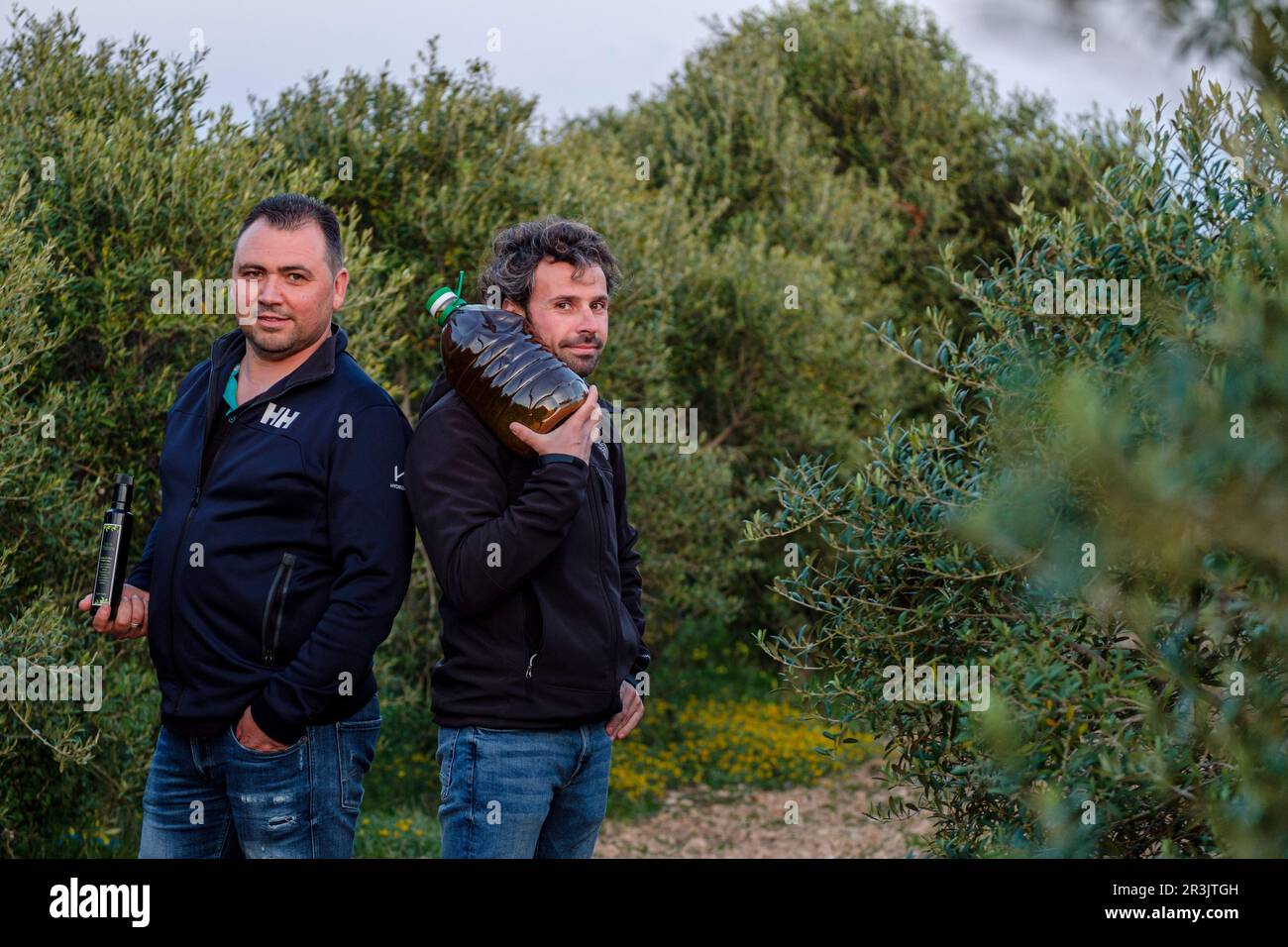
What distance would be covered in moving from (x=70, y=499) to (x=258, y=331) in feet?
10.2

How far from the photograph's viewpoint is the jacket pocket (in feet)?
12.0

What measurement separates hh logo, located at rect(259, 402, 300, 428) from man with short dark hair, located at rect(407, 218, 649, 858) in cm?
38

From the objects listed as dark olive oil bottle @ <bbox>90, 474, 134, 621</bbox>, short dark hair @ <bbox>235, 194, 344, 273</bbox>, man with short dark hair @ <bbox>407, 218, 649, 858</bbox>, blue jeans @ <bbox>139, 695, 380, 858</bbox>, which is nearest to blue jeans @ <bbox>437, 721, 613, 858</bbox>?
man with short dark hair @ <bbox>407, 218, 649, 858</bbox>

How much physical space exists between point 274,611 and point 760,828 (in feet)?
23.0

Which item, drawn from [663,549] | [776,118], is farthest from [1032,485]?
[776,118]

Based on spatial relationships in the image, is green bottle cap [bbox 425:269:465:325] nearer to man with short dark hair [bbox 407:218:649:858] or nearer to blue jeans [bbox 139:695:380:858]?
man with short dark hair [bbox 407:218:649:858]

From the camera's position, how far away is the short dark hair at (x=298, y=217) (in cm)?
385

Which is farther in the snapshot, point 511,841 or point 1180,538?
point 511,841

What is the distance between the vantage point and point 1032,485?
207cm

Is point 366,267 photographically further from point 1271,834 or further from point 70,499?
point 1271,834

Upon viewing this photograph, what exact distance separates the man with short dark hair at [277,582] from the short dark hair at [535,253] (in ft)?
1.65

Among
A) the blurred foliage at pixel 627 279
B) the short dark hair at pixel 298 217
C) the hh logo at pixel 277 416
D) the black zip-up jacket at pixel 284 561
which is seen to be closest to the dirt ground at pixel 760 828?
the blurred foliage at pixel 627 279

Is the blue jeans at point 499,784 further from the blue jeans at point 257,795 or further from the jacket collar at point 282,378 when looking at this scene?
the jacket collar at point 282,378

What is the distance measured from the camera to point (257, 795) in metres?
3.64
